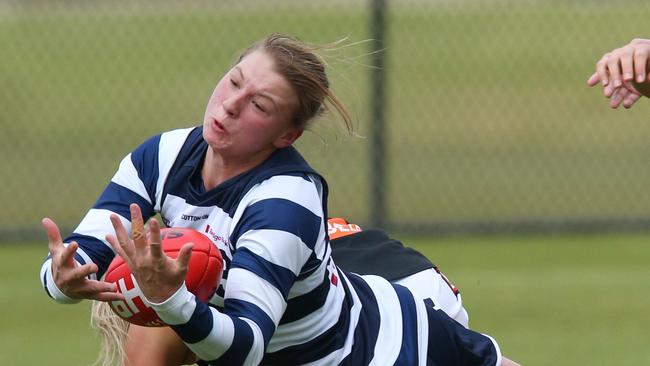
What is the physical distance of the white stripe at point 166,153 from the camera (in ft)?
13.3

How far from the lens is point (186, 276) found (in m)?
3.66

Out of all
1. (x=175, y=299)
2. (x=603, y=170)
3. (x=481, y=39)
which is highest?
(x=175, y=299)

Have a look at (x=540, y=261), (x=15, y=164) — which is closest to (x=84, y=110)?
(x=15, y=164)

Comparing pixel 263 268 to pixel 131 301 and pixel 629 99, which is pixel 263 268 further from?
pixel 629 99

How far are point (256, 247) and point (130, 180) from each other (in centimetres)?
66

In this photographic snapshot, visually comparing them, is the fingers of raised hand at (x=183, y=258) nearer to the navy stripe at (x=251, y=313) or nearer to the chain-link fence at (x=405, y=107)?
the navy stripe at (x=251, y=313)

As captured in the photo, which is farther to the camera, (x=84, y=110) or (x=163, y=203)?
(x=84, y=110)

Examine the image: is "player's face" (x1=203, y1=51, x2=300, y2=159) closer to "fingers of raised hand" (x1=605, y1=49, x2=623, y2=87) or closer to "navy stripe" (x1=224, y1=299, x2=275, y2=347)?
"navy stripe" (x1=224, y1=299, x2=275, y2=347)

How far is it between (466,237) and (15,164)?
3.92 m

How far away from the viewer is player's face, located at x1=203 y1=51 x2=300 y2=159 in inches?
150

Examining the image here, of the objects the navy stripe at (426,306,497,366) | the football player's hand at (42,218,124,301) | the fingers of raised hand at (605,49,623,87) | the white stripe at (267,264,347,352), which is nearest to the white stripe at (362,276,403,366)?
the navy stripe at (426,306,497,366)

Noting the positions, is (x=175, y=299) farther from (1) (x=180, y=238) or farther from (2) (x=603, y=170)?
(2) (x=603, y=170)

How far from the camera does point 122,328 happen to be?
4574mm

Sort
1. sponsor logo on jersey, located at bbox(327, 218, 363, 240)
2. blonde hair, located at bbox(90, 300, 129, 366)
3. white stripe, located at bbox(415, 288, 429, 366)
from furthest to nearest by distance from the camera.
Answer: sponsor logo on jersey, located at bbox(327, 218, 363, 240), blonde hair, located at bbox(90, 300, 129, 366), white stripe, located at bbox(415, 288, 429, 366)
